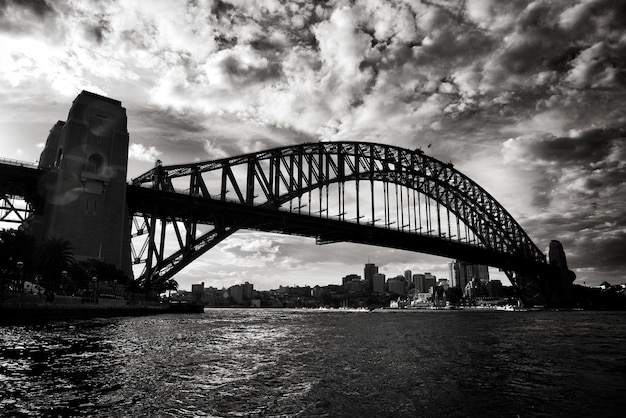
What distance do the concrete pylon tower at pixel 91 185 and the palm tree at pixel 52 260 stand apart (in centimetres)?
479

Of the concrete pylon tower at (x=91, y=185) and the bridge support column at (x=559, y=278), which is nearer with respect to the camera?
the concrete pylon tower at (x=91, y=185)

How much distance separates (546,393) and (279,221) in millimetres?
51046

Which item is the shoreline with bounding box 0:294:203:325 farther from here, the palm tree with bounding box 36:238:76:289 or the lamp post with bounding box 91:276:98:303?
the palm tree with bounding box 36:238:76:289

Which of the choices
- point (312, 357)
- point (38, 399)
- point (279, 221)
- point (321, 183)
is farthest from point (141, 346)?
point (321, 183)

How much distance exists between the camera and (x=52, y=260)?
37.5 metres

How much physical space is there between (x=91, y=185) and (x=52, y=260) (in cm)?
1190

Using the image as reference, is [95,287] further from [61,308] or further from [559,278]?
[559,278]

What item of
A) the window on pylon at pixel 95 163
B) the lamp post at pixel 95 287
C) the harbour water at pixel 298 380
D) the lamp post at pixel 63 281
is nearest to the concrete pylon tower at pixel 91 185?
the window on pylon at pixel 95 163

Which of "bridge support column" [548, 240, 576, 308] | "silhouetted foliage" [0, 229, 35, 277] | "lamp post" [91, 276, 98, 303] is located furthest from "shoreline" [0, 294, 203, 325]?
"bridge support column" [548, 240, 576, 308]

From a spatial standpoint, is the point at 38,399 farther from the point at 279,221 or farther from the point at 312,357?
the point at 279,221

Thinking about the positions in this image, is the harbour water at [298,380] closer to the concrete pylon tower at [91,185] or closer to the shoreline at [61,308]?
the shoreline at [61,308]

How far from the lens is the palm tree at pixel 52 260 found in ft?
122

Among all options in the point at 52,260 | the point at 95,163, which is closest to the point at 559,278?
the point at 95,163

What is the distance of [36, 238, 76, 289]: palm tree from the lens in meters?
37.3
